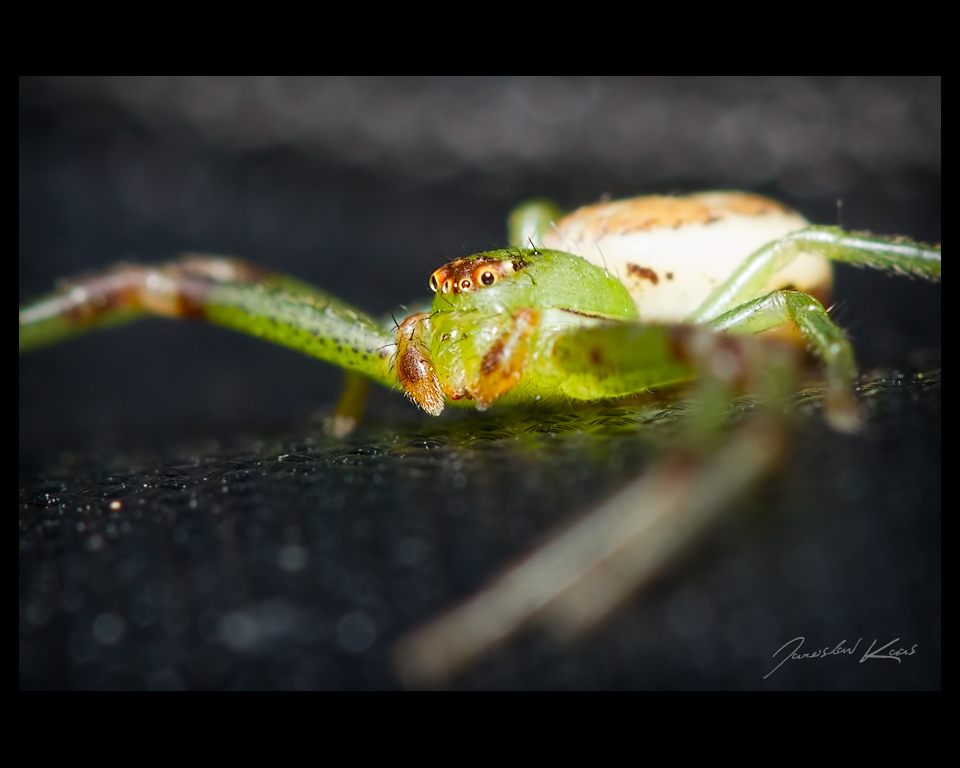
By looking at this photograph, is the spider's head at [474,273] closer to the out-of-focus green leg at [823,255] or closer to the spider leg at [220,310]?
the spider leg at [220,310]

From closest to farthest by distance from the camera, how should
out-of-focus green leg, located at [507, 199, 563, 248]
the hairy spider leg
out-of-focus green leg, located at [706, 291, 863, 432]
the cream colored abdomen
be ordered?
out-of-focus green leg, located at [706, 291, 863, 432]
the hairy spider leg
the cream colored abdomen
out-of-focus green leg, located at [507, 199, 563, 248]

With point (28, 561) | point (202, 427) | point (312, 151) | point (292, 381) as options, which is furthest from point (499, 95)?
point (28, 561)

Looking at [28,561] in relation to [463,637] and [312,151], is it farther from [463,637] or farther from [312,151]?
[312,151]

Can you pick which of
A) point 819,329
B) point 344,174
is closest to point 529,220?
point 819,329
